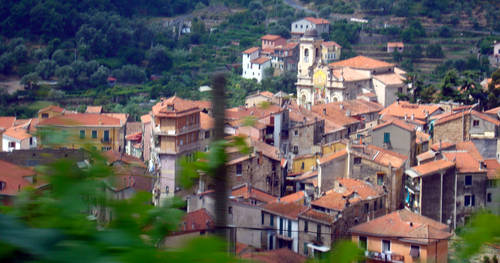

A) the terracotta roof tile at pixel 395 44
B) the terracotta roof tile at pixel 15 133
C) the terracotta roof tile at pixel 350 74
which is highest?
the terracotta roof tile at pixel 395 44

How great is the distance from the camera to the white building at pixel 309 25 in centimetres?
2367

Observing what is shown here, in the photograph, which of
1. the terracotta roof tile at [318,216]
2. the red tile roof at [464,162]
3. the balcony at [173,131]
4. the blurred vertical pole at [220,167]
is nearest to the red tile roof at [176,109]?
the balcony at [173,131]

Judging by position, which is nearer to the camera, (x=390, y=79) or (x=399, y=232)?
(x=399, y=232)

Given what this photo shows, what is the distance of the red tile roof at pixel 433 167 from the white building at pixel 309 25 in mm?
15609

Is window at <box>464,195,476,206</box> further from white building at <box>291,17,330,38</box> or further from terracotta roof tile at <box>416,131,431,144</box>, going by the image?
white building at <box>291,17,330,38</box>

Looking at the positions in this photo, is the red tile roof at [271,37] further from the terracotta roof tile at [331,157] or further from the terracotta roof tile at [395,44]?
the terracotta roof tile at [331,157]

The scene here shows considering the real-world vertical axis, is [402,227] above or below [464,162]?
below

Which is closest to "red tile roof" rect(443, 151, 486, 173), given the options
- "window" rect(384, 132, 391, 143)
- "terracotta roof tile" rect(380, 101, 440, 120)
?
"window" rect(384, 132, 391, 143)

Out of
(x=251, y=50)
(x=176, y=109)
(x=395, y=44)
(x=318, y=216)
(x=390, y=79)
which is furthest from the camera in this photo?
(x=251, y=50)

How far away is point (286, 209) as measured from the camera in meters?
6.87

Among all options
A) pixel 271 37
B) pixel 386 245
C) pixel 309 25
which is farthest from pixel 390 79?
pixel 386 245

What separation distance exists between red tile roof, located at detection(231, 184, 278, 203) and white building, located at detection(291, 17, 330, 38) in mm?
16138

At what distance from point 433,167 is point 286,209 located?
187cm

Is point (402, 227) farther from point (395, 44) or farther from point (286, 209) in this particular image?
point (395, 44)
